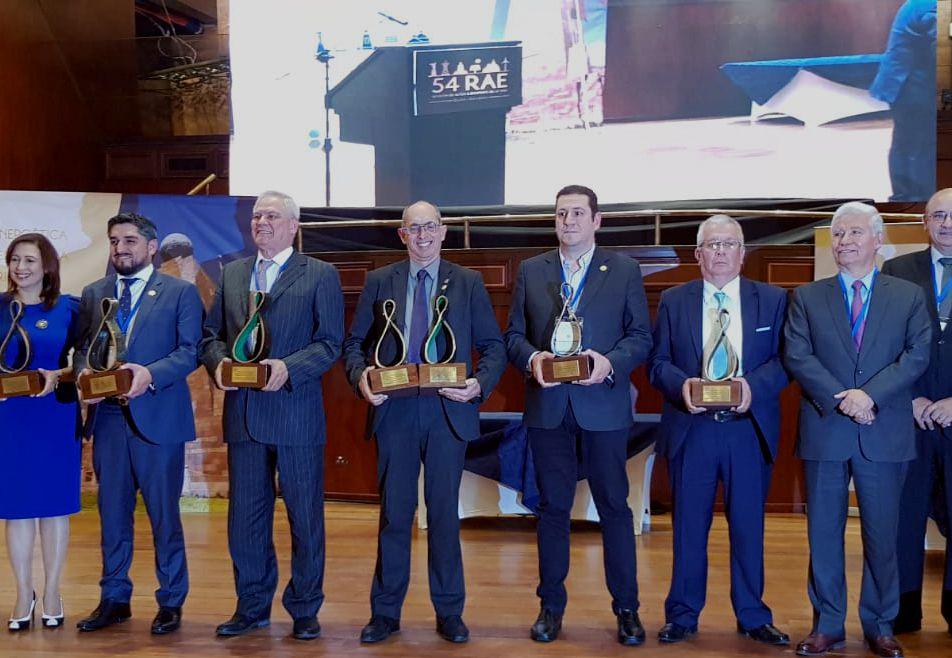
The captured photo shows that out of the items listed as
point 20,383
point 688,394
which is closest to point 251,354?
point 20,383

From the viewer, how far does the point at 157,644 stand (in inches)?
138

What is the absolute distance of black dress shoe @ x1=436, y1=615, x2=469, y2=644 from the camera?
3.54 metres

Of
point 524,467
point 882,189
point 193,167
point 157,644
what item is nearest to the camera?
point 157,644

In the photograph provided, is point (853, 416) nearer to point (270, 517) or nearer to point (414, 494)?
point (414, 494)

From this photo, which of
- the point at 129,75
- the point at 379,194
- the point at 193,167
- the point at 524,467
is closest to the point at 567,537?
the point at 524,467

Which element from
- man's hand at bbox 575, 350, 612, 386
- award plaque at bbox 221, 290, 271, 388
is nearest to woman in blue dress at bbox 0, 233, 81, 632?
award plaque at bbox 221, 290, 271, 388

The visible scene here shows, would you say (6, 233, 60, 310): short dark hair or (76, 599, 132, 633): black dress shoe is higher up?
(6, 233, 60, 310): short dark hair

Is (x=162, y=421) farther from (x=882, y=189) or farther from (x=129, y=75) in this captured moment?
(x=129, y=75)

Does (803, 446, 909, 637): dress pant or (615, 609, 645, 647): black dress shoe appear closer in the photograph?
(803, 446, 909, 637): dress pant

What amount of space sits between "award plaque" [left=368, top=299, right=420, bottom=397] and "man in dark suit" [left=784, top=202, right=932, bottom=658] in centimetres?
126

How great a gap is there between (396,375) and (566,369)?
1.85 feet

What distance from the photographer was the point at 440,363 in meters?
3.44

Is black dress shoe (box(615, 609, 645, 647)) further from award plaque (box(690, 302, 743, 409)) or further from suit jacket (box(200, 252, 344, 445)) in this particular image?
suit jacket (box(200, 252, 344, 445))

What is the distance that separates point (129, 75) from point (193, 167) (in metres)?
1.05
